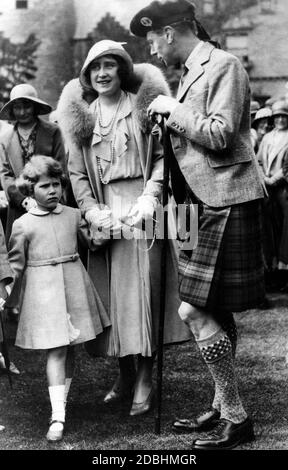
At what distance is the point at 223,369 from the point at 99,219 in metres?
1.14

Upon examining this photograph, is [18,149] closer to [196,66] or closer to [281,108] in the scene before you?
[196,66]

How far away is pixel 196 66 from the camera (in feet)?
11.7

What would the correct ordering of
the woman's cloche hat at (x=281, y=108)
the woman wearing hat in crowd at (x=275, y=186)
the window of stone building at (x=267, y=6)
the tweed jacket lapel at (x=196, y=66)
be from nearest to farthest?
1. the tweed jacket lapel at (x=196, y=66)
2. the woman wearing hat in crowd at (x=275, y=186)
3. the woman's cloche hat at (x=281, y=108)
4. the window of stone building at (x=267, y=6)

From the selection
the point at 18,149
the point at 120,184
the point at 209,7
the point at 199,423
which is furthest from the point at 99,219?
the point at 209,7

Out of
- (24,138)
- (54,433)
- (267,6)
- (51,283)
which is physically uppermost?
(267,6)

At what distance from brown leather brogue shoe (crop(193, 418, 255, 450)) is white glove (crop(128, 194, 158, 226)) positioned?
1209mm

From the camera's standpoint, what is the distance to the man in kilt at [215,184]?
11.3 ft

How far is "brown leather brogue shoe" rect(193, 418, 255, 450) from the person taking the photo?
11.6ft

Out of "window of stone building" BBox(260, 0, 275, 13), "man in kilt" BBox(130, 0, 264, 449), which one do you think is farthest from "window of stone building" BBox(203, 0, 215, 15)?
"man in kilt" BBox(130, 0, 264, 449)

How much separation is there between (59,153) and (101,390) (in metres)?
2.11

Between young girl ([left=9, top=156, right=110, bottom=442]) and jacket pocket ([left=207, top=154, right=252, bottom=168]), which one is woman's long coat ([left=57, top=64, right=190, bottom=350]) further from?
jacket pocket ([left=207, top=154, right=252, bottom=168])

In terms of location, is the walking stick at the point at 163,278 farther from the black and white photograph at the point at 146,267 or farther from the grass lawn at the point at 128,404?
the grass lawn at the point at 128,404

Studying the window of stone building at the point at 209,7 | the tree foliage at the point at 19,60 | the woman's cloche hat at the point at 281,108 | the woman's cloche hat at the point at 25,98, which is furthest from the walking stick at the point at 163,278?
the tree foliage at the point at 19,60
